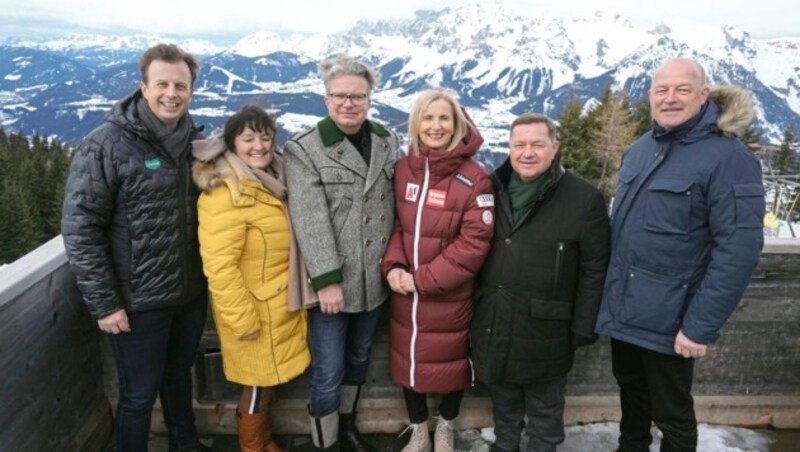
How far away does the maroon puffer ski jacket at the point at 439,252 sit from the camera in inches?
132

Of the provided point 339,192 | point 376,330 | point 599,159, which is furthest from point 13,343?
point 599,159

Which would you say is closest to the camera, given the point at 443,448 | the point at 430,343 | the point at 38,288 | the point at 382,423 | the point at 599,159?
the point at 38,288

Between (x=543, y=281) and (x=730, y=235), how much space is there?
3.11ft

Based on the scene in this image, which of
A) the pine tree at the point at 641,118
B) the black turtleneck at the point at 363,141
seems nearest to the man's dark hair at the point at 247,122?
the black turtleneck at the point at 363,141

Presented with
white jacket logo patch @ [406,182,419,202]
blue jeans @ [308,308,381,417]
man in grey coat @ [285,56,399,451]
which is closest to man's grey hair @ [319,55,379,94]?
man in grey coat @ [285,56,399,451]

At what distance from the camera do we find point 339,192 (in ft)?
11.1

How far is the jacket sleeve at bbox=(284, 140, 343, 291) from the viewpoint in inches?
131

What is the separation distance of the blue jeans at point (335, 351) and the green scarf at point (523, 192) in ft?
3.49

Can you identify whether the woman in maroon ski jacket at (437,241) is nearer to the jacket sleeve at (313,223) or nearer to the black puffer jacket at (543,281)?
the black puffer jacket at (543,281)

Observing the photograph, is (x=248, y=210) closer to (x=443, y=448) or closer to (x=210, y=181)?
(x=210, y=181)

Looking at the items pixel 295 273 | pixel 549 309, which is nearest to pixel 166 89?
pixel 295 273

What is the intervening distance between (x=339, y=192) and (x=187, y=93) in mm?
955

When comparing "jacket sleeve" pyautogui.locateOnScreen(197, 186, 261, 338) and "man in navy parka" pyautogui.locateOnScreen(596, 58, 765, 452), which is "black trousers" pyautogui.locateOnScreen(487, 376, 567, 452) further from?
"jacket sleeve" pyautogui.locateOnScreen(197, 186, 261, 338)

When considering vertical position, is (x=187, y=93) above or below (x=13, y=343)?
above
